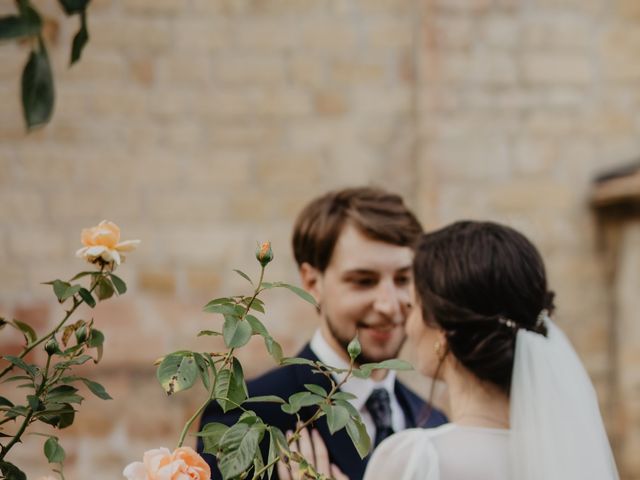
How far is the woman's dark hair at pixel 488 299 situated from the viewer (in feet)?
6.55

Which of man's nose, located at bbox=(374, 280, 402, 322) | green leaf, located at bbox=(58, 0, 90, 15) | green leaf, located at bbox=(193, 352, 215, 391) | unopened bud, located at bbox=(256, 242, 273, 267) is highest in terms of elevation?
green leaf, located at bbox=(58, 0, 90, 15)

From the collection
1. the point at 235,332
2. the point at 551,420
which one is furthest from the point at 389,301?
the point at 235,332

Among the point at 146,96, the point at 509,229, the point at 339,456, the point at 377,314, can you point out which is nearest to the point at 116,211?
the point at 146,96

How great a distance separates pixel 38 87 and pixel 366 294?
201 centimetres

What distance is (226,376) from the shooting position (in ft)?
3.63

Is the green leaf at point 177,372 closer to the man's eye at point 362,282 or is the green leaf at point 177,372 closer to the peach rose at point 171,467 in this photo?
the peach rose at point 171,467

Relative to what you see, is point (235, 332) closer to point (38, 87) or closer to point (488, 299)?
point (38, 87)

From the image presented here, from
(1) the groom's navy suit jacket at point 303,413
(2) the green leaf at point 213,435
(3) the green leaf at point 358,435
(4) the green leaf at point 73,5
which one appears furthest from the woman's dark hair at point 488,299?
(4) the green leaf at point 73,5

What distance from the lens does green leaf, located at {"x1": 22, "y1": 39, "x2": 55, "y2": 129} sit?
72cm

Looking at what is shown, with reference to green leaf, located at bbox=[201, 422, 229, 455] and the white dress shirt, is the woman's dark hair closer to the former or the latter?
the white dress shirt

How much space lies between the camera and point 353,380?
265 centimetres

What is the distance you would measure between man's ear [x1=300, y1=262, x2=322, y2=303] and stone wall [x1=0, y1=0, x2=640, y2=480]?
180 centimetres

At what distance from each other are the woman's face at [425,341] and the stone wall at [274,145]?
2543 millimetres

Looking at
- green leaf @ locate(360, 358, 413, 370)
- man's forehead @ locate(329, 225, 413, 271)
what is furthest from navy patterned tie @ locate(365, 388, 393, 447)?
green leaf @ locate(360, 358, 413, 370)
